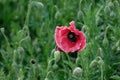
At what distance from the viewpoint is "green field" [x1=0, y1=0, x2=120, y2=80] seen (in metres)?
2.77

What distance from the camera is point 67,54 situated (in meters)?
2.73

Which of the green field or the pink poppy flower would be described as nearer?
the pink poppy flower

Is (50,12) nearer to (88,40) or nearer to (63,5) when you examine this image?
(63,5)

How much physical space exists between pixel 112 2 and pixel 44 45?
64 cm

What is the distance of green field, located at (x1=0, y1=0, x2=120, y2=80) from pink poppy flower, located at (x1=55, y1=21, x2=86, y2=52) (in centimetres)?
10

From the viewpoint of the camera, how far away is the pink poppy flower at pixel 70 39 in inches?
101

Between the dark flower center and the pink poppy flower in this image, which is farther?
the dark flower center

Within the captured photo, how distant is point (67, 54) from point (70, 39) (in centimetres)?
10

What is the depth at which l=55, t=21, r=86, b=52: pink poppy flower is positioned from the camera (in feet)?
8.41

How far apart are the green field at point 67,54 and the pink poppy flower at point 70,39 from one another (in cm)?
10

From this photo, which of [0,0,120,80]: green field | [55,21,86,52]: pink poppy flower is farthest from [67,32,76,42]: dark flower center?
[0,0,120,80]: green field

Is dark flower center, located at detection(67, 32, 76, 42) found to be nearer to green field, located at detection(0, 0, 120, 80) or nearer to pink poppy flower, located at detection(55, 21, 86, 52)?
pink poppy flower, located at detection(55, 21, 86, 52)

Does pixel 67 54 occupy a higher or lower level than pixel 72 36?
lower

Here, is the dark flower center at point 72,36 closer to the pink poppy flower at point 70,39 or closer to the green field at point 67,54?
the pink poppy flower at point 70,39
